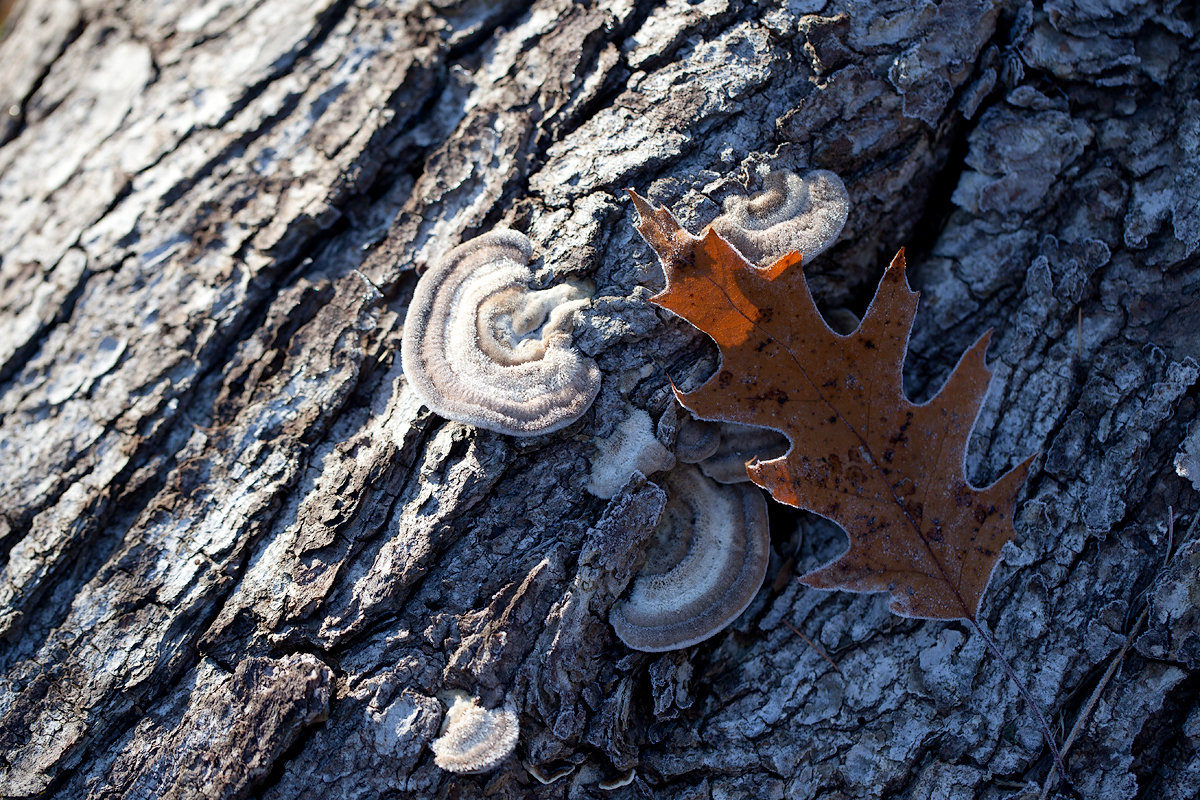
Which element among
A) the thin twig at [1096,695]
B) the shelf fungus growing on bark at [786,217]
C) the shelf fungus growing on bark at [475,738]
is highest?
the shelf fungus growing on bark at [786,217]

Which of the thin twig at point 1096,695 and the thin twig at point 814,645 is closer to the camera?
the thin twig at point 1096,695

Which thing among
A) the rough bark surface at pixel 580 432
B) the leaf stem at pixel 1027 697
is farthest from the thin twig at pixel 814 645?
the leaf stem at pixel 1027 697

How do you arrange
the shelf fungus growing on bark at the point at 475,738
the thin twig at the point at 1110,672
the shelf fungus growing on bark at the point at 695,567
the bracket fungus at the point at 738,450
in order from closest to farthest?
the shelf fungus growing on bark at the point at 475,738 → the thin twig at the point at 1110,672 → the shelf fungus growing on bark at the point at 695,567 → the bracket fungus at the point at 738,450

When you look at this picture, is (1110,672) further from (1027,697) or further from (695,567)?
(695,567)

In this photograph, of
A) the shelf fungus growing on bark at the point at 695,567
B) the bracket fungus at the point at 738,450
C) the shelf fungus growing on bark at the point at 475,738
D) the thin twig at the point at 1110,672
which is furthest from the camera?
the bracket fungus at the point at 738,450

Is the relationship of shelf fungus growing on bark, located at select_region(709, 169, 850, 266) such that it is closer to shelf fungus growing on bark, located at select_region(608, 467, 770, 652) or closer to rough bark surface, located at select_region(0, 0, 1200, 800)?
rough bark surface, located at select_region(0, 0, 1200, 800)

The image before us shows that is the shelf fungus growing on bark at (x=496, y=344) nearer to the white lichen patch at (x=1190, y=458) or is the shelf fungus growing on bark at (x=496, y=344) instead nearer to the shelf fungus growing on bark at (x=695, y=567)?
the shelf fungus growing on bark at (x=695, y=567)

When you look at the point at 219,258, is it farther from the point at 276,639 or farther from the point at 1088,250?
the point at 1088,250
